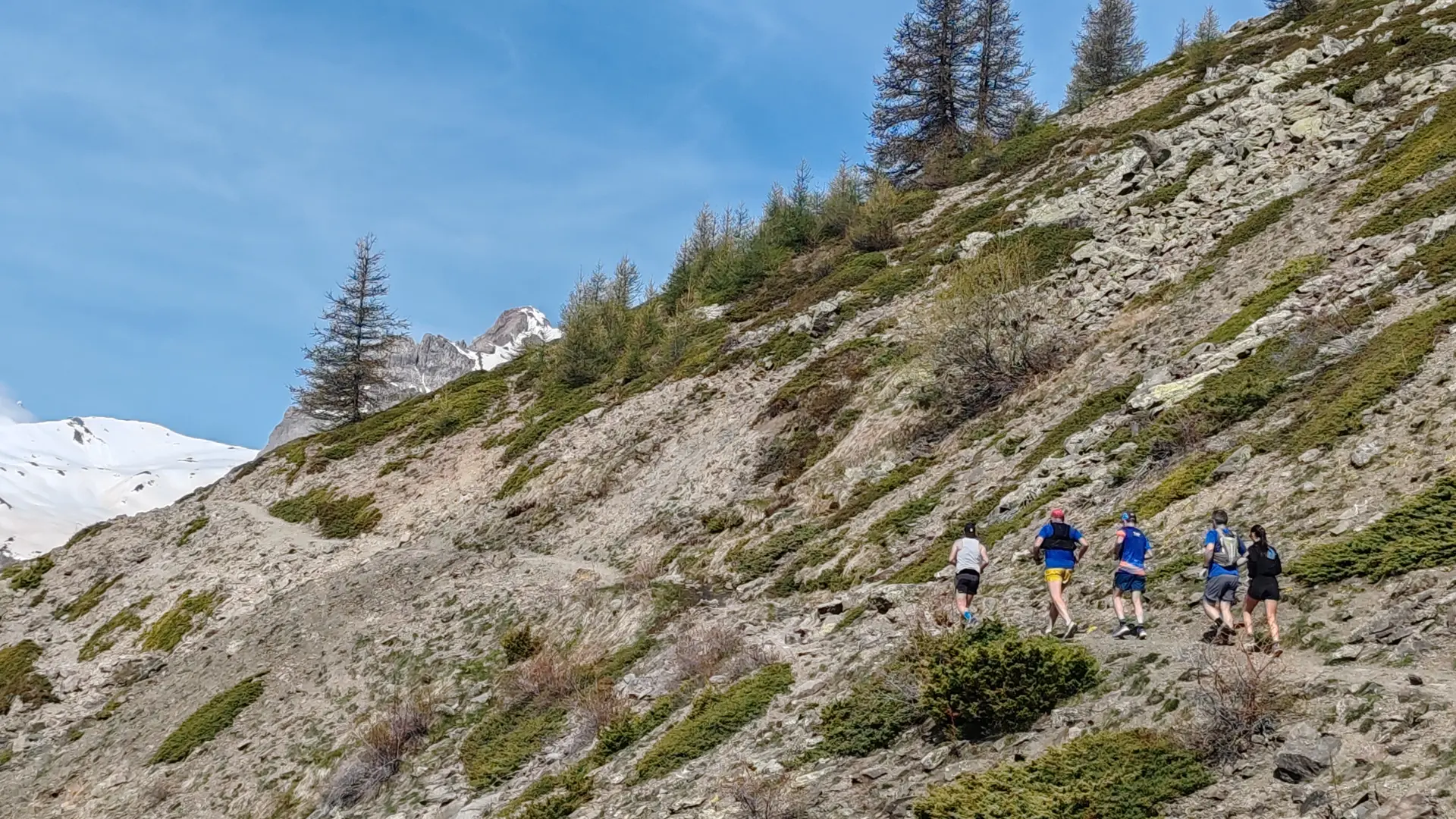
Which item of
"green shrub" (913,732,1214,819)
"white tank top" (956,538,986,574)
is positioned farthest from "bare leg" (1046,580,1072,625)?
A: "green shrub" (913,732,1214,819)

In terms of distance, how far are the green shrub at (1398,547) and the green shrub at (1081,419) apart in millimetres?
9718

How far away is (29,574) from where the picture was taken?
46.7 metres

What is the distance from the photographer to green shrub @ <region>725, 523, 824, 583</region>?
969 inches

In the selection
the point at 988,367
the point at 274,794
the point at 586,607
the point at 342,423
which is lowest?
the point at 274,794

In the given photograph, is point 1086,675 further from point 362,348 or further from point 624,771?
point 362,348

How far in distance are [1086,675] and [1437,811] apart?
4622 mm

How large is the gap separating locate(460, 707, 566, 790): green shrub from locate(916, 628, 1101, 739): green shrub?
986 centimetres

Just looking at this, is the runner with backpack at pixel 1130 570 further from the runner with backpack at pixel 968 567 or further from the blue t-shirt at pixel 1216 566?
the runner with backpack at pixel 968 567

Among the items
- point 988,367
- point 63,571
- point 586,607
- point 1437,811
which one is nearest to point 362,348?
point 63,571

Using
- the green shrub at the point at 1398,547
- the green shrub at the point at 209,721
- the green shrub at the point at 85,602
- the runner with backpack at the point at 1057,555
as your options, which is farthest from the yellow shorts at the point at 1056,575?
the green shrub at the point at 85,602

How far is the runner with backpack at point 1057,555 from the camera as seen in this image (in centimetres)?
1383

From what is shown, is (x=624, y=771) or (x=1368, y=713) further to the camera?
(x=624, y=771)

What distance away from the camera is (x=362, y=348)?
5966 centimetres

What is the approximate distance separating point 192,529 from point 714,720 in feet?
135
